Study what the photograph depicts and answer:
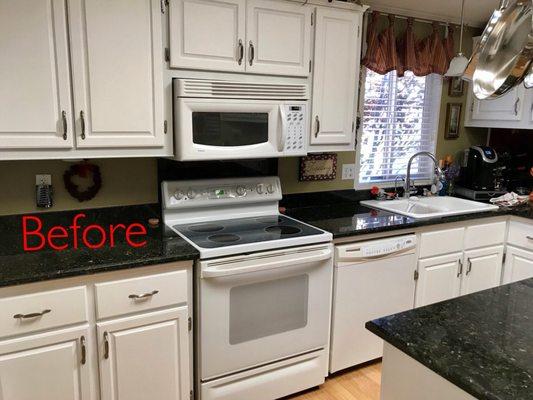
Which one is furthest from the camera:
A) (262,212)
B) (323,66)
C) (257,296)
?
(262,212)

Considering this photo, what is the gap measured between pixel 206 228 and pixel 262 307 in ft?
1.68

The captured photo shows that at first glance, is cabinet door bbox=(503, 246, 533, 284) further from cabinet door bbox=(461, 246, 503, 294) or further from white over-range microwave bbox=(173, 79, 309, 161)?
white over-range microwave bbox=(173, 79, 309, 161)

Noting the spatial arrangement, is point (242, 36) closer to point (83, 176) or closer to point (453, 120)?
point (83, 176)

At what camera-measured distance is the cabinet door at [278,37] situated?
2.20m

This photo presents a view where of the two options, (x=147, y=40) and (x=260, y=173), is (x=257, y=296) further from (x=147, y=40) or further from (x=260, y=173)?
(x=147, y=40)

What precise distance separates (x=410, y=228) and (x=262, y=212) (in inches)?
34.7

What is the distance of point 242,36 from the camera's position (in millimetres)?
2172

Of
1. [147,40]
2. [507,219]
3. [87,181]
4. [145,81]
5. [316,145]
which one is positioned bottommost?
[507,219]

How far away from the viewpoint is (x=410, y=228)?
2.58 metres

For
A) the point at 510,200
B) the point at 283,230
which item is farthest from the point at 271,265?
the point at 510,200

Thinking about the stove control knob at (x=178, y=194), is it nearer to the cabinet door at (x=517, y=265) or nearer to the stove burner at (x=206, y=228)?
the stove burner at (x=206, y=228)

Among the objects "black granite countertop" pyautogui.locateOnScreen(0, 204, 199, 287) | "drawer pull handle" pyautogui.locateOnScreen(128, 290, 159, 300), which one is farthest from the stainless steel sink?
"drawer pull handle" pyautogui.locateOnScreen(128, 290, 159, 300)

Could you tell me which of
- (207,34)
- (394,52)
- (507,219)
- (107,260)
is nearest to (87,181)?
(107,260)

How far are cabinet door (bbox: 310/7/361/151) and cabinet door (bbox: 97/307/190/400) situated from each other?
1.27 m
